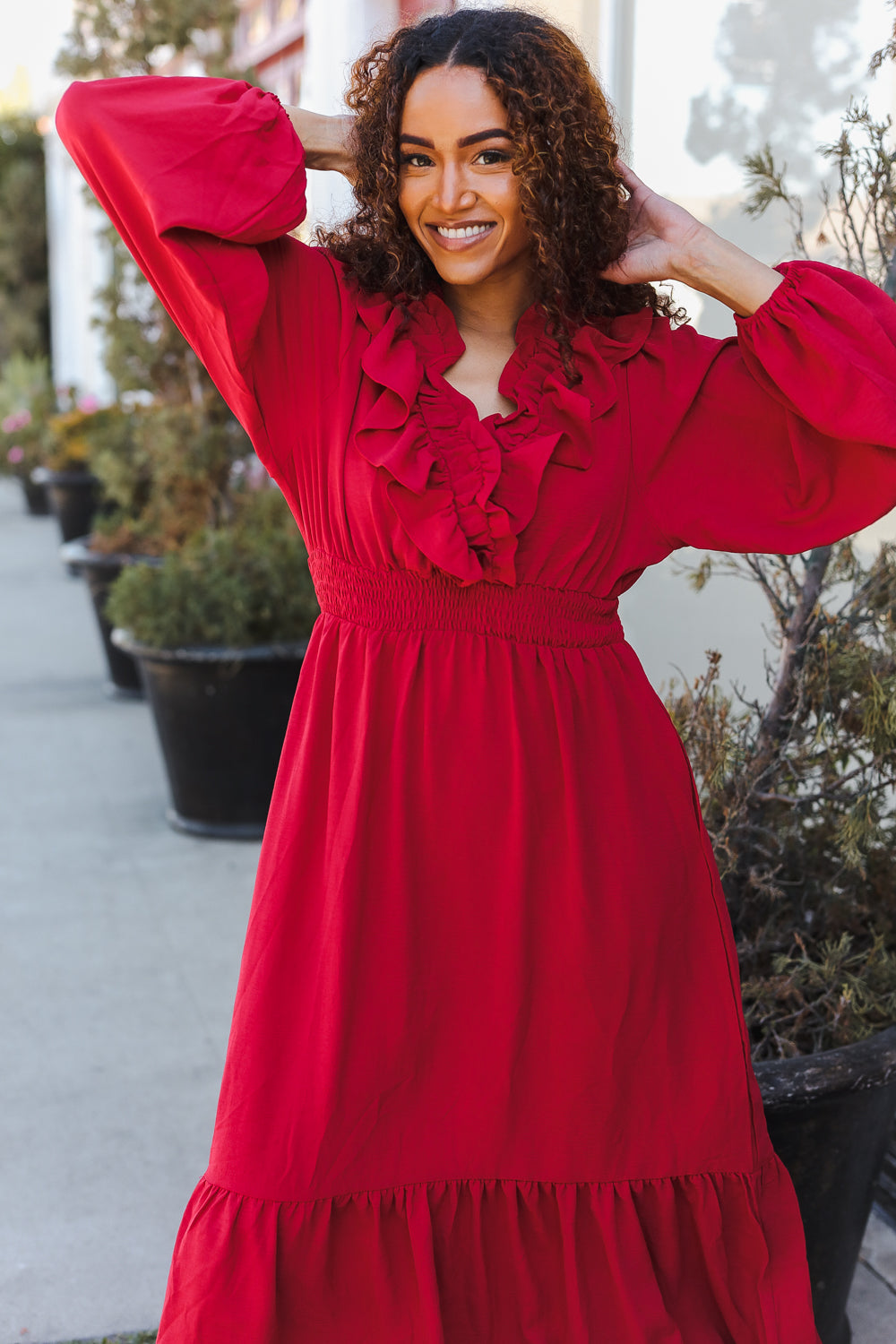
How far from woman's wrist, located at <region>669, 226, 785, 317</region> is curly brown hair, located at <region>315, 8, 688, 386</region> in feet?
0.33

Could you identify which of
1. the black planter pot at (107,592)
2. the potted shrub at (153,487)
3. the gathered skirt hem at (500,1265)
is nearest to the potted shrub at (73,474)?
the potted shrub at (153,487)

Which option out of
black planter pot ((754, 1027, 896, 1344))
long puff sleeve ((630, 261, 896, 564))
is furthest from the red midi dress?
black planter pot ((754, 1027, 896, 1344))

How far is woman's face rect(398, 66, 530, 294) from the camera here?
168cm

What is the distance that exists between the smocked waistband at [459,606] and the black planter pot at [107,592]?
396cm

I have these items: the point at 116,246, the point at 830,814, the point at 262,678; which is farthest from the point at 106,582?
the point at 830,814

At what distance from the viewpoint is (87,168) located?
5.59ft

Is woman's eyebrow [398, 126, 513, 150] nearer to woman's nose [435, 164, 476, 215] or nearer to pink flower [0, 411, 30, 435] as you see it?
woman's nose [435, 164, 476, 215]

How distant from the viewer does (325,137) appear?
1884mm

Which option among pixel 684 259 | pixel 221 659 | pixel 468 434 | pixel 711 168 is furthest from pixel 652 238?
pixel 221 659

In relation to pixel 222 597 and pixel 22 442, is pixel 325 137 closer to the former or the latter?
pixel 222 597

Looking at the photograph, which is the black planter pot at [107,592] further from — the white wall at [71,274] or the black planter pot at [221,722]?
the white wall at [71,274]

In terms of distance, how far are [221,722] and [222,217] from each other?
2.92 m

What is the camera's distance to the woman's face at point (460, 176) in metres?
1.68

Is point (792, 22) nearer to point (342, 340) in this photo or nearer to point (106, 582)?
point (342, 340)
